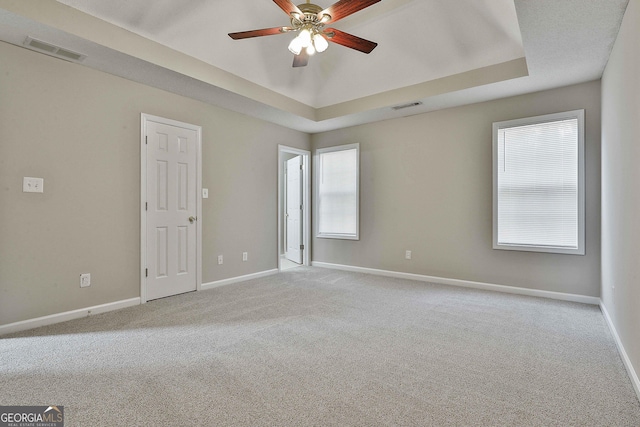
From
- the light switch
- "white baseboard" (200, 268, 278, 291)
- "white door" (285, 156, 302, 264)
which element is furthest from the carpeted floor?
"white door" (285, 156, 302, 264)

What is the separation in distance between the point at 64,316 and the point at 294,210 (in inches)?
160

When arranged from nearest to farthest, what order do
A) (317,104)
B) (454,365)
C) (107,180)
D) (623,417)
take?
(623,417)
(454,365)
(107,180)
(317,104)

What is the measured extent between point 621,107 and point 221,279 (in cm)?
464

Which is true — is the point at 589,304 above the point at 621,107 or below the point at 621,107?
below

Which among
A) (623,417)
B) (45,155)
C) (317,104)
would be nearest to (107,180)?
(45,155)

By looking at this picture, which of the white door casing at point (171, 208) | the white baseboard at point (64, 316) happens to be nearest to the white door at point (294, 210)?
the white door casing at point (171, 208)

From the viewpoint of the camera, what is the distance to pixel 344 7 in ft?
7.73

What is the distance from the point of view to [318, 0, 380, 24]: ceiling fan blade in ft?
7.47

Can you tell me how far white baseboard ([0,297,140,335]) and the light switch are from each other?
3.84 ft

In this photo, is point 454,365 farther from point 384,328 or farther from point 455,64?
point 455,64

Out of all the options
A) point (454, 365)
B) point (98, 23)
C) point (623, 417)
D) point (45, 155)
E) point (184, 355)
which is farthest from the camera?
point (45, 155)

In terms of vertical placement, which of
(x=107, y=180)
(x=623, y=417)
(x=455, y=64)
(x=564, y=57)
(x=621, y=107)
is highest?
(x=455, y=64)

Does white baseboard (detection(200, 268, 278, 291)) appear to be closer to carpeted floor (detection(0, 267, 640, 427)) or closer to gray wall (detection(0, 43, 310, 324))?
gray wall (detection(0, 43, 310, 324))

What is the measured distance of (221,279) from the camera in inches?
179
